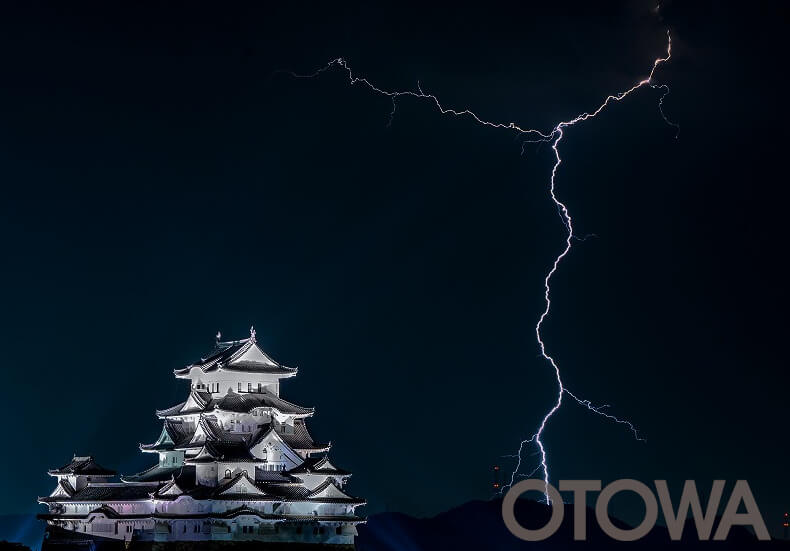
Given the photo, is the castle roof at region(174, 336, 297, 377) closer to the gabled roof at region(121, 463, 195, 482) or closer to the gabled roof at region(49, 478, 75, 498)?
the gabled roof at region(121, 463, 195, 482)

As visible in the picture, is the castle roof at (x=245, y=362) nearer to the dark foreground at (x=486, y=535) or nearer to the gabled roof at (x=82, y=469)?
the gabled roof at (x=82, y=469)

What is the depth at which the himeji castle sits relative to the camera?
131 feet

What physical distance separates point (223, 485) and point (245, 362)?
6.60 meters

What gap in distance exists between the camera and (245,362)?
149 ft

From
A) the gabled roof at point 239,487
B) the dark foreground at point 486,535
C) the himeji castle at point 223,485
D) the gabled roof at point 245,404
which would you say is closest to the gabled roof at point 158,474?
the himeji castle at point 223,485

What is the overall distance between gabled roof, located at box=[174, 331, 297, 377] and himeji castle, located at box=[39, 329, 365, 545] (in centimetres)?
8

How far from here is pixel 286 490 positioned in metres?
41.2

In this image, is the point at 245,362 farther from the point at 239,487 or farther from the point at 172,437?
the point at 239,487

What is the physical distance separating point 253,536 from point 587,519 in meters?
37.6

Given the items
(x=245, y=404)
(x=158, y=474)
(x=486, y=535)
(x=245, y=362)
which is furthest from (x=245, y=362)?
(x=486, y=535)

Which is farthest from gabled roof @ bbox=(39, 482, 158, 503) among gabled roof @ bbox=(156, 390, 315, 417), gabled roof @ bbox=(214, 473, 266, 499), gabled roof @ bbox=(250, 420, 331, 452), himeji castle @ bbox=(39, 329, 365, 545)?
gabled roof @ bbox=(250, 420, 331, 452)

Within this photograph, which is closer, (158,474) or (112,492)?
(112,492)

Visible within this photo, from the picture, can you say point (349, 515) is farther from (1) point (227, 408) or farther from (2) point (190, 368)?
(2) point (190, 368)

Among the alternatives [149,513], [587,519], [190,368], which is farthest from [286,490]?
[587,519]
